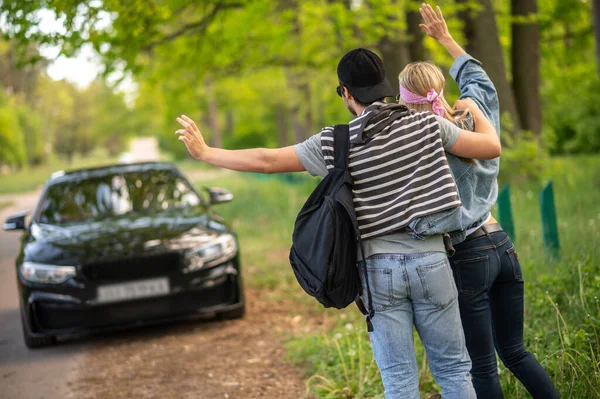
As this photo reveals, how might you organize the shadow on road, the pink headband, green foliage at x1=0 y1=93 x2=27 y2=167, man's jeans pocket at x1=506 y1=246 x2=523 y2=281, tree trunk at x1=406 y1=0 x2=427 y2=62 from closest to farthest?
the pink headband < man's jeans pocket at x1=506 y1=246 x2=523 y2=281 < the shadow on road < tree trunk at x1=406 y1=0 x2=427 y2=62 < green foliage at x1=0 y1=93 x2=27 y2=167

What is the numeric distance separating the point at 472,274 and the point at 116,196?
526 cm

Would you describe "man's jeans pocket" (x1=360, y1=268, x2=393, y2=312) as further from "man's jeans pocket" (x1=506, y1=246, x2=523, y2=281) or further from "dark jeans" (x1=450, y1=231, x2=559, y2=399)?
"man's jeans pocket" (x1=506, y1=246, x2=523, y2=281)

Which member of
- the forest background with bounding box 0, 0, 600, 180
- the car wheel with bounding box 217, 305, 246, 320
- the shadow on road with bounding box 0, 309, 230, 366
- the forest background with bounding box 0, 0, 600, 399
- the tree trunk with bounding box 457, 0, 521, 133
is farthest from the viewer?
the tree trunk with bounding box 457, 0, 521, 133

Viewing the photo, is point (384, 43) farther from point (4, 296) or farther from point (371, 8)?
point (4, 296)

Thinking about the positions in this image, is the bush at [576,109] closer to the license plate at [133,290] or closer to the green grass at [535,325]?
the green grass at [535,325]

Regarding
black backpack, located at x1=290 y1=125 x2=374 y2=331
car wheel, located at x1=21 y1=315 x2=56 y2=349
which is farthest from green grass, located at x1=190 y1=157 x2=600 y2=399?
car wheel, located at x1=21 y1=315 x2=56 y2=349

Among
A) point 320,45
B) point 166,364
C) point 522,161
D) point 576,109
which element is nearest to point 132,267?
point 166,364

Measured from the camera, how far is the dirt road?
5.34 metres

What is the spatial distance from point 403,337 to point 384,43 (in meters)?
11.0

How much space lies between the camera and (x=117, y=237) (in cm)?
692

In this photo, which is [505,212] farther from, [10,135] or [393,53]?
[10,135]

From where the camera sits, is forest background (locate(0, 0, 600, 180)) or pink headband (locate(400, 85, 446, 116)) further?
forest background (locate(0, 0, 600, 180))

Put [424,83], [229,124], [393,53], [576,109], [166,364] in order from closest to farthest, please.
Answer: [424,83] < [166,364] < [393,53] < [576,109] < [229,124]

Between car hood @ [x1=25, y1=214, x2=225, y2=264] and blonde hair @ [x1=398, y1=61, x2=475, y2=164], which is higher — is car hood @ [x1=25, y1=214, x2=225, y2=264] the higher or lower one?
the lower one
